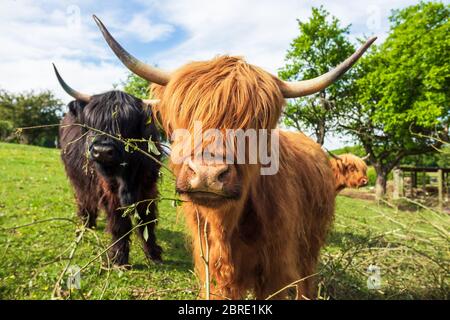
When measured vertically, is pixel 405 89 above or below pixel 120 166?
above

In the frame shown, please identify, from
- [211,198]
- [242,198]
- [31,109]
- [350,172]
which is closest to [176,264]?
[242,198]

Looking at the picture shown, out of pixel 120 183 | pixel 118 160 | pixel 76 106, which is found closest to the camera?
pixel 118 160

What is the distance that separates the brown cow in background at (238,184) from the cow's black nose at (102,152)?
3.92 ft

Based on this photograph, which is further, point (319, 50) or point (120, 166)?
point (319, 50)

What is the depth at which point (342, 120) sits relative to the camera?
23.0m

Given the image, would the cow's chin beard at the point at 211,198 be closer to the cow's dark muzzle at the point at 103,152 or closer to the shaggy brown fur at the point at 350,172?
the cow's dark muzzle at the point at 103,152

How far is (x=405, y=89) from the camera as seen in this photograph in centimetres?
2128

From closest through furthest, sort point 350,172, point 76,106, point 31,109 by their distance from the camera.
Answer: point 76,106 < point 350,172 < point 31,109

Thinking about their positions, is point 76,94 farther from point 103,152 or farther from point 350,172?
point 350,172

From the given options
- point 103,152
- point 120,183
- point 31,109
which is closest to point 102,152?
point 103,152

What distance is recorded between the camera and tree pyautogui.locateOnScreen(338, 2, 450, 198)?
19.7 meters

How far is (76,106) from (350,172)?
7.51 metres

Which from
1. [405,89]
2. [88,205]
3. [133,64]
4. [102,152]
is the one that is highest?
[405,89]

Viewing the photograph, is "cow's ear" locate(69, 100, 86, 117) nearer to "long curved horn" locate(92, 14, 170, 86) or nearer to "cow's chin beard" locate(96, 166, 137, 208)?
"cow's chin beard" locate(96, 166, 137, 208)
